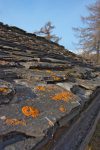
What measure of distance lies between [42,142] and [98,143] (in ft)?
12.4

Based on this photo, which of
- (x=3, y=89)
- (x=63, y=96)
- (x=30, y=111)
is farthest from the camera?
(x=63, y=96)

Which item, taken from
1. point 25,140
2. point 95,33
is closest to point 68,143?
point 25,140

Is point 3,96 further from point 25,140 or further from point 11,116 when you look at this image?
point 25,140

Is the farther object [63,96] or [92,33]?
[92,33]

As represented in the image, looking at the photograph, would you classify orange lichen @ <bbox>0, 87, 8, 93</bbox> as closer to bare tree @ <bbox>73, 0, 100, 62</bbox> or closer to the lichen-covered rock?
the lichen-covered rock

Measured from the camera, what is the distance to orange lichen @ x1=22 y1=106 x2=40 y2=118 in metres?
1.51

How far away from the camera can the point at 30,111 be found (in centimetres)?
155

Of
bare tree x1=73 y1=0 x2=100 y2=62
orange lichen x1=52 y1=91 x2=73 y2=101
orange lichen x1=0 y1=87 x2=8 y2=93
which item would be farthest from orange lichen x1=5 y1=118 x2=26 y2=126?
bare tree x1=73 y1=0 x2=100 y2=62

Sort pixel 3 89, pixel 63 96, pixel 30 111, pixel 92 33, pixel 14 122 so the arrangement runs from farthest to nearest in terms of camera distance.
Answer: pixel 92 33 < pixel 63 96 < pixel 3 89 < pixel 30 111 < pixel 14 122

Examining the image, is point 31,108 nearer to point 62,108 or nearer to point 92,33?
point 62,108

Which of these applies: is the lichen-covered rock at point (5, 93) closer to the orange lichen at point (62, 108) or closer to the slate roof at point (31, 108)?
the slate roof at point (31, 108)

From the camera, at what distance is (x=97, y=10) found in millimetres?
26469

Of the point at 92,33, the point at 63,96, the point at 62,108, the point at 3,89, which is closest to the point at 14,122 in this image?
the point at 3,89

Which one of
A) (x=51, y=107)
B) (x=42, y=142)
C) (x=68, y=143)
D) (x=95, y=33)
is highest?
(x=95, y=33)
